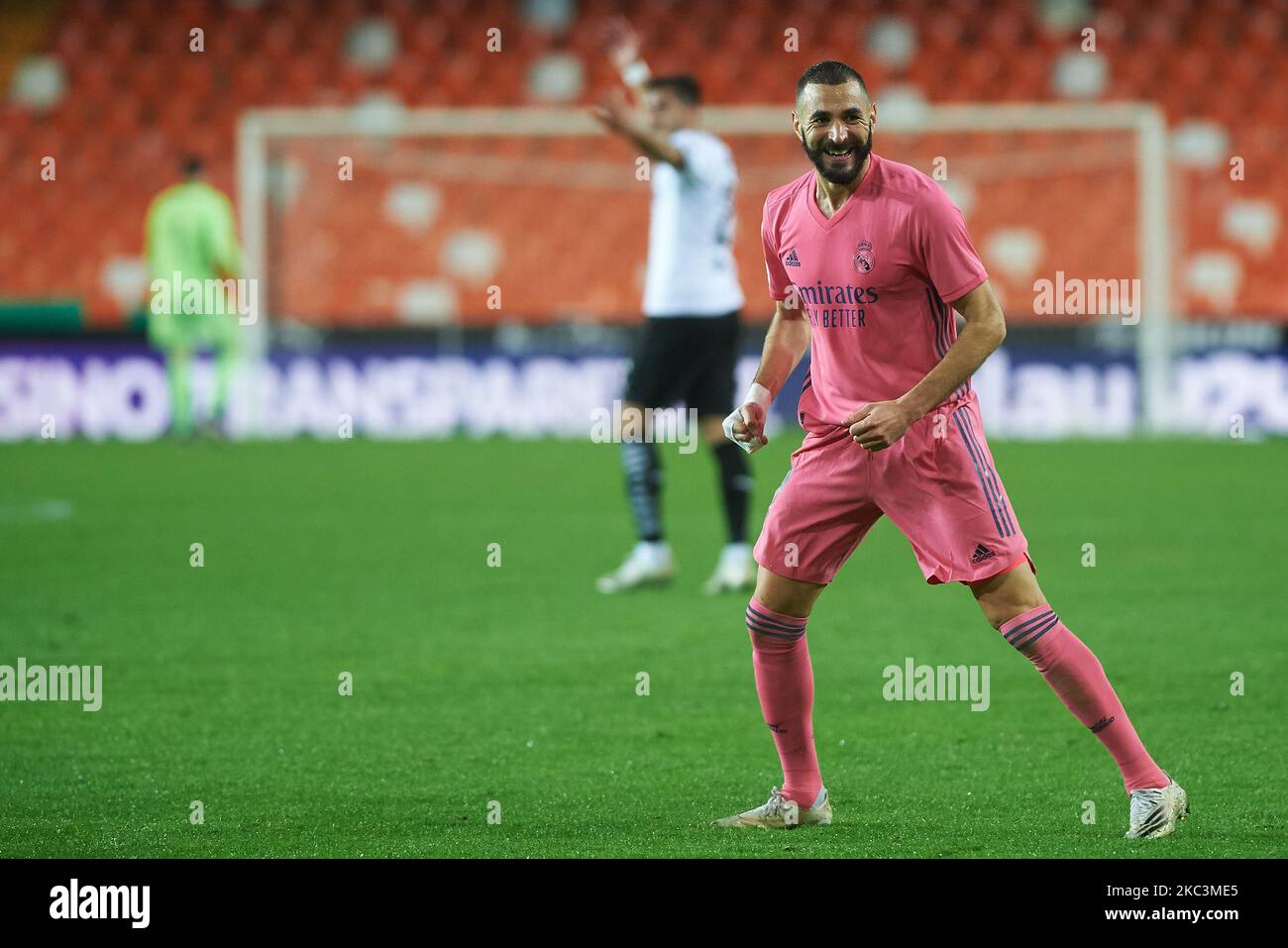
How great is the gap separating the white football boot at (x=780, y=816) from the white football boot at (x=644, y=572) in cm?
393

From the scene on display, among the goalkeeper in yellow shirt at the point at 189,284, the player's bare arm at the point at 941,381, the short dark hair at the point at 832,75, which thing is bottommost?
the player's bare arm at the point at 941,381

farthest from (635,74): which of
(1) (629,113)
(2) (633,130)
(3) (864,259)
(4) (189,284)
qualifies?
(4) (189,284)

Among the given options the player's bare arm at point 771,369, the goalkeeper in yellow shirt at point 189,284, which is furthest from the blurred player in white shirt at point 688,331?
the goalkeeper in yellow shirt at point 189,284

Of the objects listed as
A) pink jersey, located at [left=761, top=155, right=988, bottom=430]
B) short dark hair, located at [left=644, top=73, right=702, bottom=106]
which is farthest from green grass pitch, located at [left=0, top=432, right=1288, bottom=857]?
short dark hair, located at [left=644, top=73, right=702, bottom=106]

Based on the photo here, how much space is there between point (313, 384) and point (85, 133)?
5.63m

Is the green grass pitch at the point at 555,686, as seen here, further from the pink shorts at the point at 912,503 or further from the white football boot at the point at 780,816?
the pink shorts at the point at 912,503

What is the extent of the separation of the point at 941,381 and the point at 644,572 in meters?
4.37

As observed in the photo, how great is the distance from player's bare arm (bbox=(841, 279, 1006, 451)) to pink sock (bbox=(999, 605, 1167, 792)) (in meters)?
0.49

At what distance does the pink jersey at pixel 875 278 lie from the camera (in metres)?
4.25

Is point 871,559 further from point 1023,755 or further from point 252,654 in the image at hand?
point 1023,755

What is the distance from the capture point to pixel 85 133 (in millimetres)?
21172

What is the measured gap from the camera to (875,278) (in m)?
4.34

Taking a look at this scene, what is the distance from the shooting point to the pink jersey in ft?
13.9

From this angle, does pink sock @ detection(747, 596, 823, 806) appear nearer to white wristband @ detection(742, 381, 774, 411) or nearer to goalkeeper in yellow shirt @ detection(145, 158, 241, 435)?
white wristband @ detection(742, 381, 774, 411)
